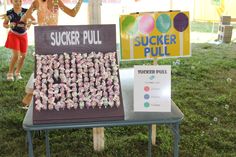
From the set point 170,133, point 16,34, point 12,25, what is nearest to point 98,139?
point 170,133

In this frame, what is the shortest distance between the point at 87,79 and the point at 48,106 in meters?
0.22

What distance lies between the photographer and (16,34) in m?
4.46

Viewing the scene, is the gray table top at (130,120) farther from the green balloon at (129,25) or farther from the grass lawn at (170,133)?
the grass lawn at (170,133)

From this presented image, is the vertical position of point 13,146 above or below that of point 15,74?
below

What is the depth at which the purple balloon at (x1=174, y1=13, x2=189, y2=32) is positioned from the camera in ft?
7.34

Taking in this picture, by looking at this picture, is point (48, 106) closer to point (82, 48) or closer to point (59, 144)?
point (82, 48)

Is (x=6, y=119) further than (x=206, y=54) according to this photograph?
No

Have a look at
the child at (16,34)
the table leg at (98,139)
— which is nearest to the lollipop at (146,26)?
the table leg at (98,139)

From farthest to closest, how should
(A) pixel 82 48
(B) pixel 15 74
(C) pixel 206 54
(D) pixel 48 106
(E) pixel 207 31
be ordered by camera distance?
(E) pixel 207 31 → (C) pixel 206 54 → (B) pixel 15 74 → (A) pixel 82 48 → (D) pixel 48 106

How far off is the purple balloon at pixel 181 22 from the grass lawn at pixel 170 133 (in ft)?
3.21

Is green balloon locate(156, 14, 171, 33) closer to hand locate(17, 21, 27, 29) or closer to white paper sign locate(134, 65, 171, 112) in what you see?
white paper sign locate(134, 65, 171, 112)

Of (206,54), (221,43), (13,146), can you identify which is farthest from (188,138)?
(221,43)

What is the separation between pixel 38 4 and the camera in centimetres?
262

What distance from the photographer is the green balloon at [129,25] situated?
7.09ft
